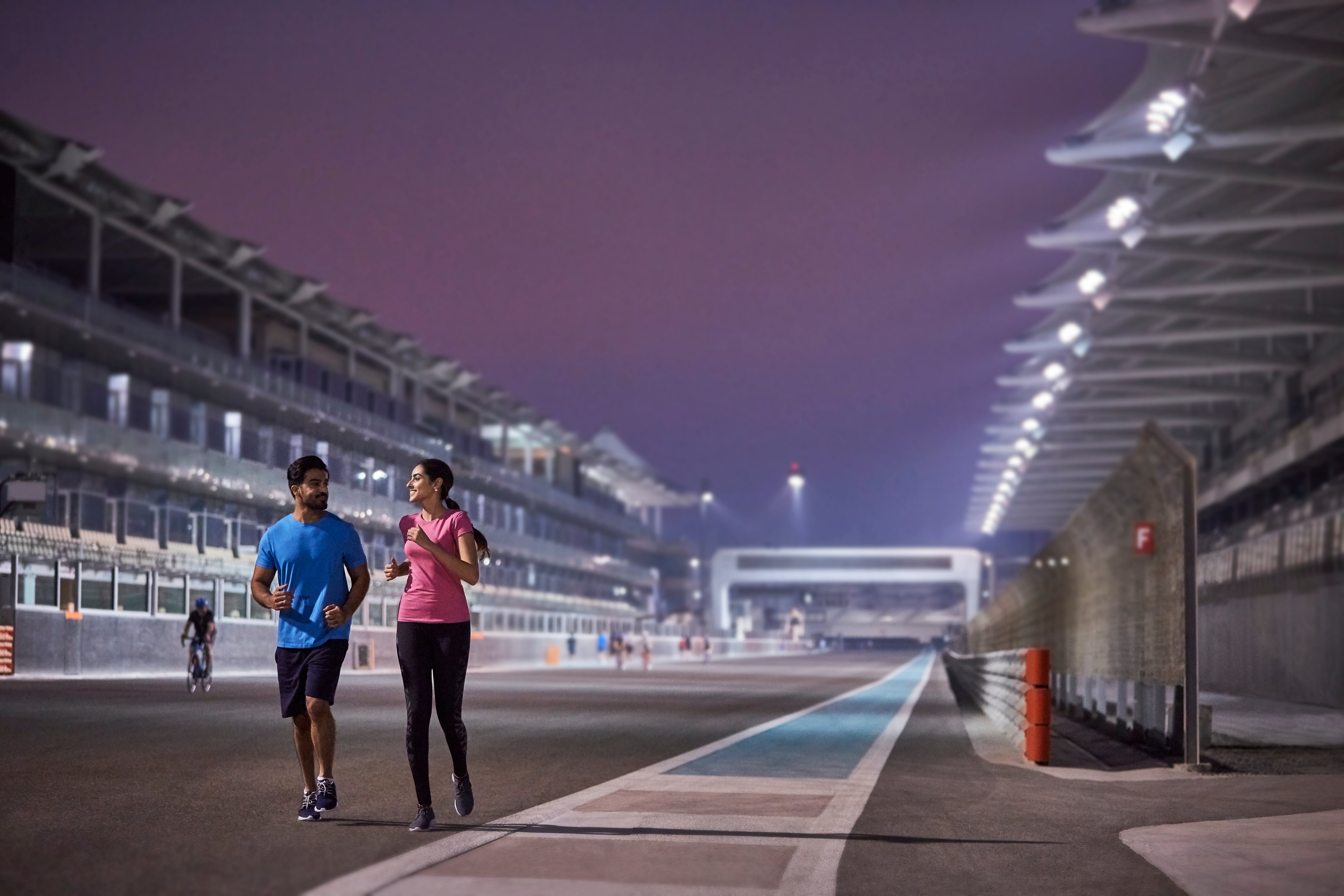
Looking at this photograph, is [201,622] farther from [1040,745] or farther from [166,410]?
[166,410]

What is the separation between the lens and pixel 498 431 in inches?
3612

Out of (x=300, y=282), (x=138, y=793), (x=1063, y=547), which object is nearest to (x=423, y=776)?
(x=138, y=793)

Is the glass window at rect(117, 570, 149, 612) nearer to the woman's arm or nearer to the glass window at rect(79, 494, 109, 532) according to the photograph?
the glass window at rect(79, 494, 109, 532)

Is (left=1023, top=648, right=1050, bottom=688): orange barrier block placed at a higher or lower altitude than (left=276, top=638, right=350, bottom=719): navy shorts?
lower

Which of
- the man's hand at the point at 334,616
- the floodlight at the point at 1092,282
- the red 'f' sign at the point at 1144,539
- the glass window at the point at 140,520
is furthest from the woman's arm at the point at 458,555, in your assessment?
the floodlight at the point at 1092,282

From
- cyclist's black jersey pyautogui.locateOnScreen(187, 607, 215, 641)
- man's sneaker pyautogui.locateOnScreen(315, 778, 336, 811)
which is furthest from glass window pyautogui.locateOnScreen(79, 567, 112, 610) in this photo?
man's sneaker pyautogui.locateOnScreen(315, 778, 336, 811)

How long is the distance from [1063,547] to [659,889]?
15547 millimetres

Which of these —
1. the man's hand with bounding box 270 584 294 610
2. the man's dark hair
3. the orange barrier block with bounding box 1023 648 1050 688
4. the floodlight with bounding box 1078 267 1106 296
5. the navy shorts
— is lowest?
the orange barrier block with bounding box 1023 648 1050 688

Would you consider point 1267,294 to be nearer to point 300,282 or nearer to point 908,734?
point 300,282

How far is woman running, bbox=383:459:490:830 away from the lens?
8008 mm

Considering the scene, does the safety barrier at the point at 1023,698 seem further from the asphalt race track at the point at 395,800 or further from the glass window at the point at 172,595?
the glass window at the point at 172,595

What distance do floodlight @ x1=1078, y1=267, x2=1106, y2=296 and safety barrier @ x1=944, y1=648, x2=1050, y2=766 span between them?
2352cm

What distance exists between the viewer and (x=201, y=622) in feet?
87.6

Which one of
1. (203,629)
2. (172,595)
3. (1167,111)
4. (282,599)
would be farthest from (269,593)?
(172,595)
